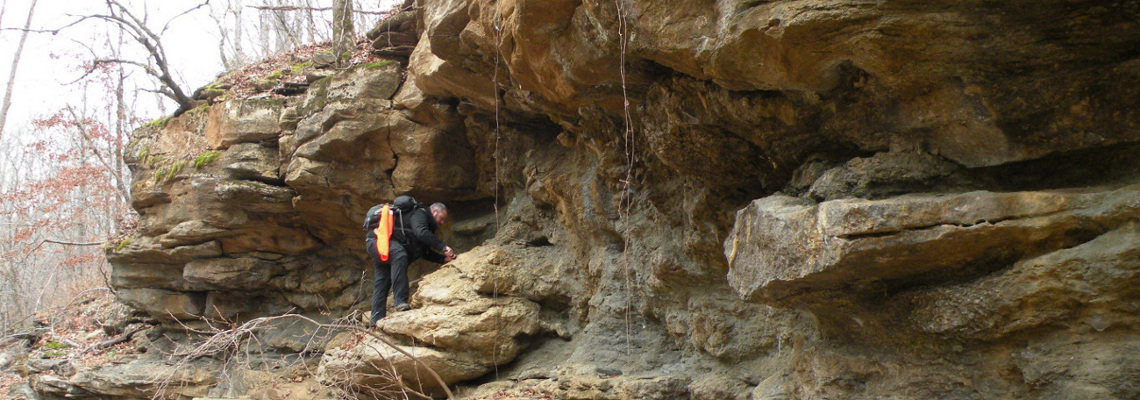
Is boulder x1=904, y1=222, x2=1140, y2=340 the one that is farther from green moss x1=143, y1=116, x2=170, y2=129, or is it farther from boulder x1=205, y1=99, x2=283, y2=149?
green moss x1=143, y1=116, x2=170, y2=129

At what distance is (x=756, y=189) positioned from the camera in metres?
4.94

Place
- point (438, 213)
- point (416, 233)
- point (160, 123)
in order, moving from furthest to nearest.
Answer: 1. point (160, 123)
2. point (438, 213)
3. point (416, 233)

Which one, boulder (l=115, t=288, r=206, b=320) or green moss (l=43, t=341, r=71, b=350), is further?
green moss (l=43, t=341, r=71, b=350)

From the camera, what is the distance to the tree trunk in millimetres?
9820

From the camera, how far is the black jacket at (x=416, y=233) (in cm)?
768

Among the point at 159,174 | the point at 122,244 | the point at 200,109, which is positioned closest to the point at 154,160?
the point at 159,174

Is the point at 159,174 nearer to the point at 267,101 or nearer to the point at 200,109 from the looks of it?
the point at 200,109

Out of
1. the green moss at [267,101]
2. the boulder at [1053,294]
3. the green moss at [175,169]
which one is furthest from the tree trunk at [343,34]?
the boulder at [1053,294]

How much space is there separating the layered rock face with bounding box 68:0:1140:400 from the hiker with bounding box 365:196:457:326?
2.36 ft

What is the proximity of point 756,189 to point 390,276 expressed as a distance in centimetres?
446

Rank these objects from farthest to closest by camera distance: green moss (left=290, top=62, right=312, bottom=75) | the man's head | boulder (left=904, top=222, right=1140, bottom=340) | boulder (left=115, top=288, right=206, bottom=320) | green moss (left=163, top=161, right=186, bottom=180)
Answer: boulder (left=115, top=288, right=206, bottom=320) → green moss (left=290, top=62, right=312, bottom=75) → green moss (left=163, top=161, right=186, bottom=180) → the man's head → boulder (left=904, top=222, right=1140, bottom=340)

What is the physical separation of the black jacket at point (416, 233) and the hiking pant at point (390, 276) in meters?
0.11

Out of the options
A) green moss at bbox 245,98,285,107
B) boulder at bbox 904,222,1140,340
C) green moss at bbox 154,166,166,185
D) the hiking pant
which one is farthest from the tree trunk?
boulder at bbox 904,222,1140,340

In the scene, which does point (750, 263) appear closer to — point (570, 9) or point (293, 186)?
point (570, 9)
